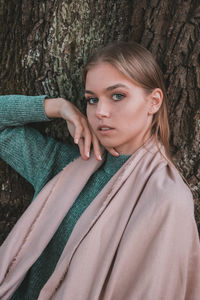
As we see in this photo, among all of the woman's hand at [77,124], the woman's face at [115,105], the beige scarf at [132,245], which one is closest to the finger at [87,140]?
the woman's hand at [77,124]

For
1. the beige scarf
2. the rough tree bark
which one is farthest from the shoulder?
the rough tree bark

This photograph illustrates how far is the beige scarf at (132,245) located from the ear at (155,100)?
19 cm

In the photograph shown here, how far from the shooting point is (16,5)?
2041mm

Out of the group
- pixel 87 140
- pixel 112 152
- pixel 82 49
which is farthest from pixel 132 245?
pixel 82 49

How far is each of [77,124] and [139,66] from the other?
47 centimetres

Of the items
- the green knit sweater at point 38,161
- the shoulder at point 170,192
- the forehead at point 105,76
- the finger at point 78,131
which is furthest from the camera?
the green knit sweater at point 38,161

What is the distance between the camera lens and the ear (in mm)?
1668

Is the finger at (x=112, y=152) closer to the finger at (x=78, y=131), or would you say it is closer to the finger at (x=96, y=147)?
the finger at (x=96, y=147)

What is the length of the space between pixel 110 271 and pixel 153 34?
1.35m

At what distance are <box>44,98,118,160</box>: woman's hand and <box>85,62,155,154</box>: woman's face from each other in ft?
0.36

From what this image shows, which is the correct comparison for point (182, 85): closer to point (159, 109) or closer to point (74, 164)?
point (159, 109)

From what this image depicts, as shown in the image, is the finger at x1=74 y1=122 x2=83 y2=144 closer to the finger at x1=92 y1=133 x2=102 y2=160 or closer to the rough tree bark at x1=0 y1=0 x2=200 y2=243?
the finger at x1=92 y1=133 x2=102 y2=160

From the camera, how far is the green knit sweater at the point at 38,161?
183 cm

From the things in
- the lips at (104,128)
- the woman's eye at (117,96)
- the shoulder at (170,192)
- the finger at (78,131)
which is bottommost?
the shoulder at (170,192)
